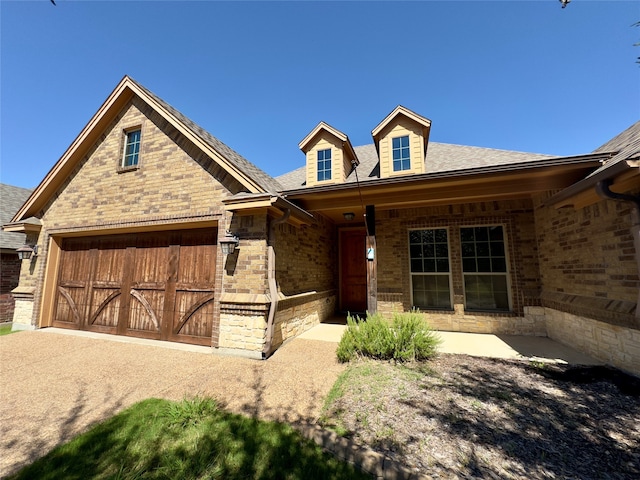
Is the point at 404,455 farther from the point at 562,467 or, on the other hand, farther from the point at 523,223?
the point at 523,223

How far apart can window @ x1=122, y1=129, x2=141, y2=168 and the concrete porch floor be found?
7.09m

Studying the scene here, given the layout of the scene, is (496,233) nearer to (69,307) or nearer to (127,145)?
(127,145)

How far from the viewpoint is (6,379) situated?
167 inches

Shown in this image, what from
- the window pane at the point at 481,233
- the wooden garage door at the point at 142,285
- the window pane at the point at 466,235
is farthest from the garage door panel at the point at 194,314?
A: the window pane at the point at 481,233

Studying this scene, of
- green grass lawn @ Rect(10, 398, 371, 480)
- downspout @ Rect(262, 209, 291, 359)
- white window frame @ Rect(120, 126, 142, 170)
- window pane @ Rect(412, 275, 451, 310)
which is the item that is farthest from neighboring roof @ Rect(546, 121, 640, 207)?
white window frame @ Rect(120, 126, 142, 170)

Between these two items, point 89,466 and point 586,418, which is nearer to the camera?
point 89,466

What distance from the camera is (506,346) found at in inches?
222

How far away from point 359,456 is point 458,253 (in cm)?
626

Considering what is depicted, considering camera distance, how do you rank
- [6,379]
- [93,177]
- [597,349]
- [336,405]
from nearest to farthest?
1. [336,405]
2. [6,379]
3. [597,349]
4. [93,177]

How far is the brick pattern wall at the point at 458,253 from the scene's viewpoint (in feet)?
21.6

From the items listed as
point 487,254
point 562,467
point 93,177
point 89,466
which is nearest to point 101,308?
point 93,177

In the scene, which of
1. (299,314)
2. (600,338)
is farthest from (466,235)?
(299,314)

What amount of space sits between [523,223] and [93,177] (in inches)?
490

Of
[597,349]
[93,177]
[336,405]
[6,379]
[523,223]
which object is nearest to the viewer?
[336,405]
